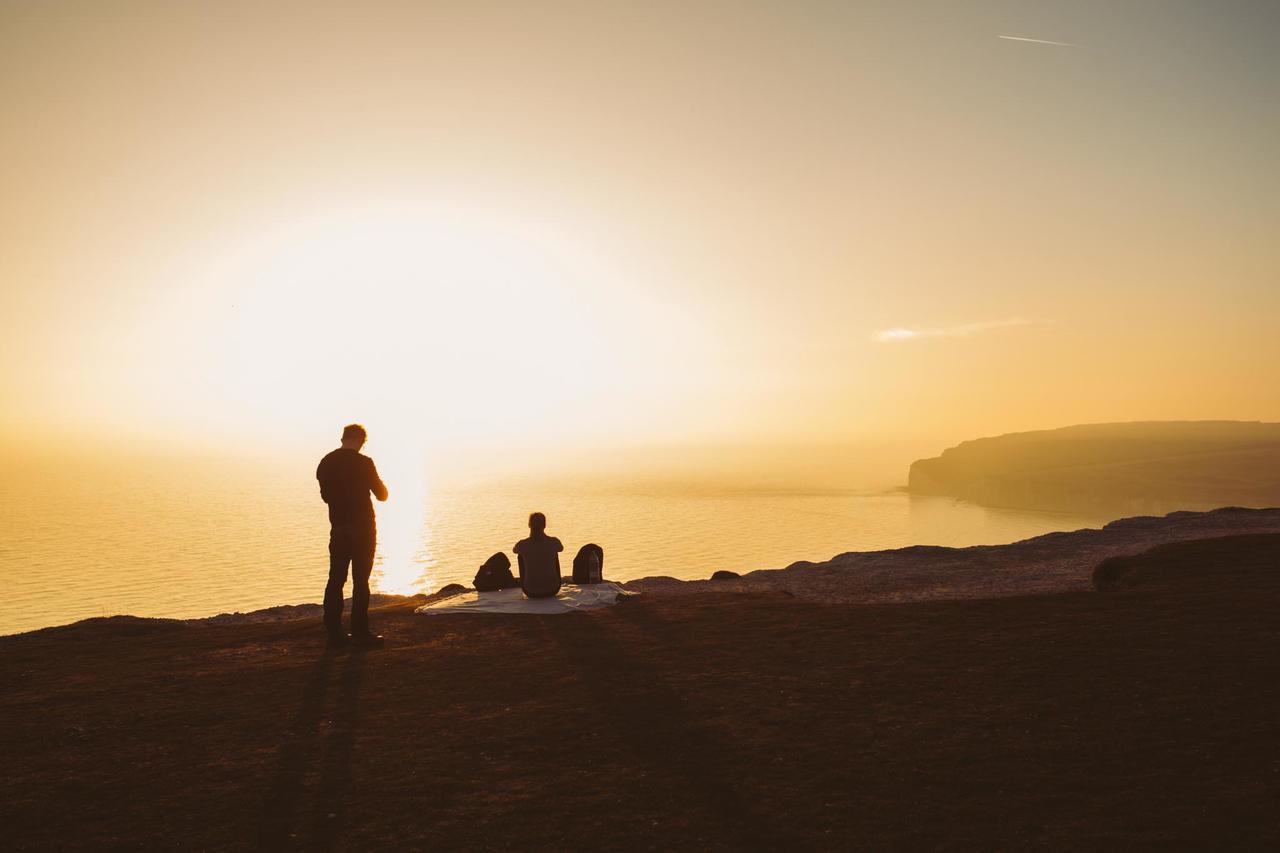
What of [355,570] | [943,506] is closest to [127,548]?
[355,570]

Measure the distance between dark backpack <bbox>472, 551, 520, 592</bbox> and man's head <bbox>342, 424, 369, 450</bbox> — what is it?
4.68 meters

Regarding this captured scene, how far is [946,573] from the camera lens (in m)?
18.3

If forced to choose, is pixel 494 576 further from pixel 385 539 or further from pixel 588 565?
pixel 385 539

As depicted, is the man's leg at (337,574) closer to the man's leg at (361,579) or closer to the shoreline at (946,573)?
the man's leg at (361,579)

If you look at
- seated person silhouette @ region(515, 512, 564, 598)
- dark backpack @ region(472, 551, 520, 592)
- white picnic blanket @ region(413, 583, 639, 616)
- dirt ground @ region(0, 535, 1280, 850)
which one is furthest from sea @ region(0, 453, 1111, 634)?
dirt ground @ region(0, 535, 1280, 850)

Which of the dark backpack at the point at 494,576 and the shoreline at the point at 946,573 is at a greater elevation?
the dark backpack at the point at 494,576

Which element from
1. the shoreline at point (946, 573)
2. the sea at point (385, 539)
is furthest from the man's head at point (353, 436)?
the sea at point (385, 539)

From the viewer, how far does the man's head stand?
1136 centimetres

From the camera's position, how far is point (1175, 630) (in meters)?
9.95

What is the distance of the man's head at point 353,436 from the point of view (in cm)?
1136

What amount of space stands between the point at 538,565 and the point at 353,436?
4.43m

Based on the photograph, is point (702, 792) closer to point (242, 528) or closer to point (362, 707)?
point (362, 707)

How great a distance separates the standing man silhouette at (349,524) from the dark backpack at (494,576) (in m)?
4.02

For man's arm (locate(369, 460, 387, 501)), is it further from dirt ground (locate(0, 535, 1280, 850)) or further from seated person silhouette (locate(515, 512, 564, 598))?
seated person silhouette (locate(515, 512, 564, 598))
